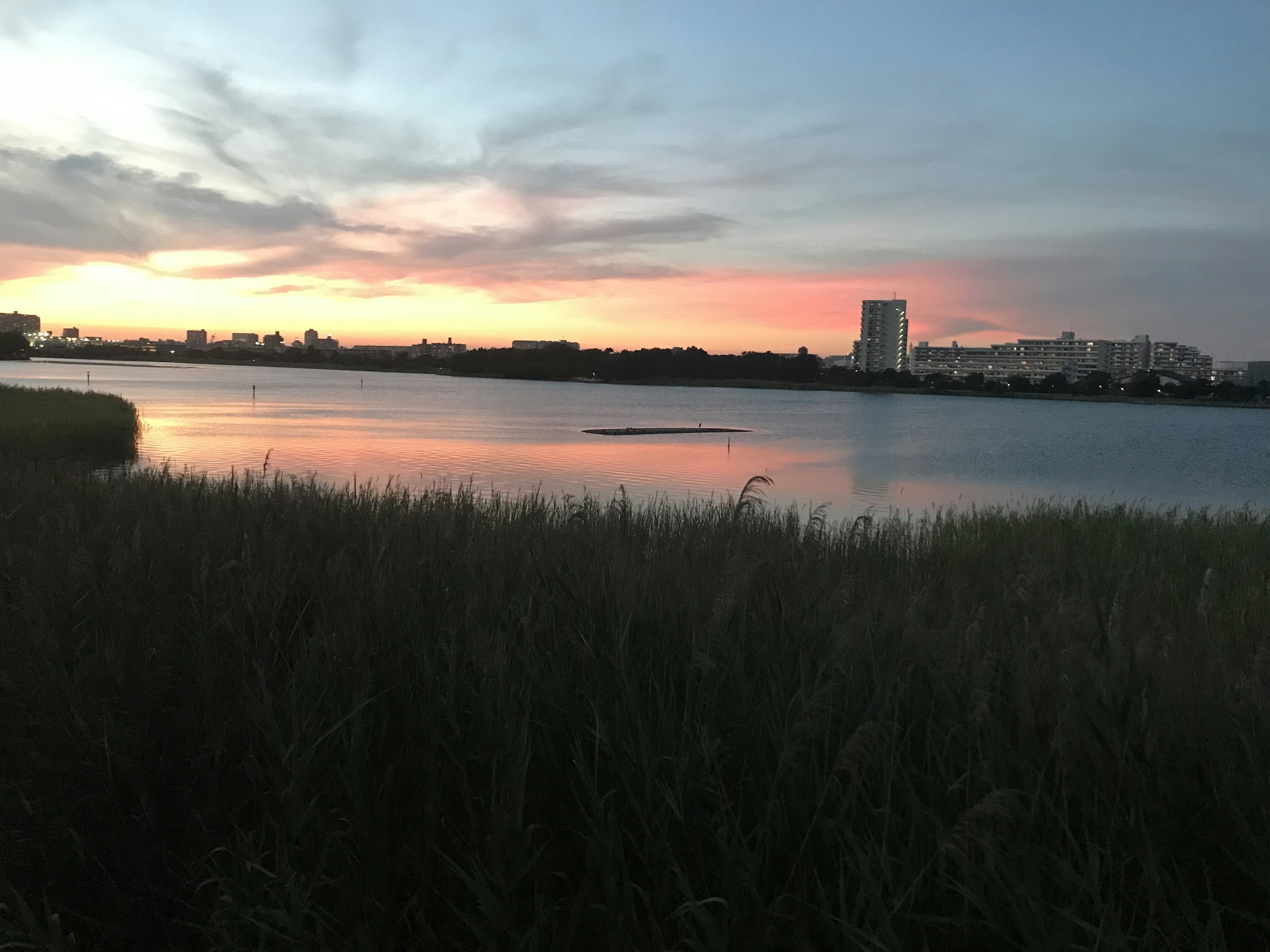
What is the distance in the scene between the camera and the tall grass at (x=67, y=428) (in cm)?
2702

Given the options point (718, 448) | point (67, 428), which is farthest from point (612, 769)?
point (718, 448)

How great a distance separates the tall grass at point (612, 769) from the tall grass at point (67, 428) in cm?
2260

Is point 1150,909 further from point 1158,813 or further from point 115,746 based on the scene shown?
point 115,746

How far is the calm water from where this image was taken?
1337 inches

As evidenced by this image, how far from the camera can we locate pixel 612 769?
113 inches

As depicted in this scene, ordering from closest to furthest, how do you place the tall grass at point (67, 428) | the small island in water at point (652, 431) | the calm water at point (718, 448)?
the tall grass at point (67, 428) → the calm water at point (718, 448) → the small island in water at point (652, 431)

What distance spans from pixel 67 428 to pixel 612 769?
34.2 metres

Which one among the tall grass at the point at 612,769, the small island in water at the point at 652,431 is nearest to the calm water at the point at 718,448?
the small island in water at the point at 652,431

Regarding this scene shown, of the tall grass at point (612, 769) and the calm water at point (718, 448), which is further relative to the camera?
the calm water at point (718, 448)

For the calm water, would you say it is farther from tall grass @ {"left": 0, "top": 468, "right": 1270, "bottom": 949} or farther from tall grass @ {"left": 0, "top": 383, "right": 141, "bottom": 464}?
tall grass @ {"left": 0, "top": 468, "right": 1270, "bottom": 949}

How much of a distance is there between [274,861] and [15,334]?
777 feet

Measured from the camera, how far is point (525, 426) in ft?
224

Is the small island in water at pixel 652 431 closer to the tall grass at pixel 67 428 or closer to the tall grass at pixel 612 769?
the tall grass at pixel 67 428

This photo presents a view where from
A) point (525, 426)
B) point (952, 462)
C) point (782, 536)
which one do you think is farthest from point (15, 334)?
point (782, 536)
